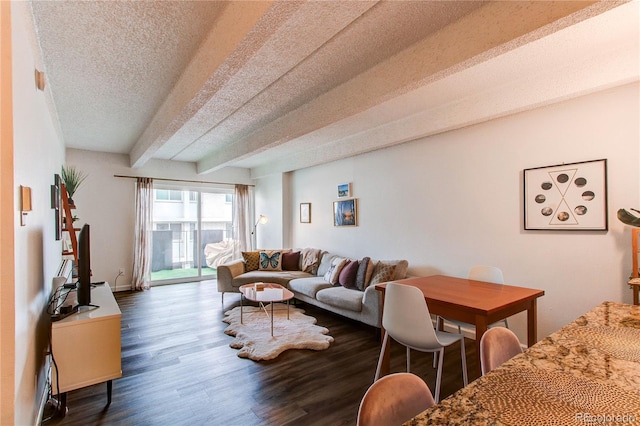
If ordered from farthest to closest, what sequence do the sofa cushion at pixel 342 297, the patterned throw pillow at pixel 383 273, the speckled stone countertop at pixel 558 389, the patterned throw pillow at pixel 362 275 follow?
1. the patterned throw pillow at pixel 362 275
2. the patterned throw pillow at pixel 383 273
3. the sofa cushion at pixel 342 297
4. the speckled stone countertop at pixel 558 389

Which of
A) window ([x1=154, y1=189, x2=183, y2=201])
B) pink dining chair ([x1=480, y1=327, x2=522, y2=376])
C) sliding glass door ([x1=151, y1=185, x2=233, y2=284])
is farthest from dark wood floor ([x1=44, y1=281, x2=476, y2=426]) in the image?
A: window ([x1=154, y1=189, x2=183, y2=201])

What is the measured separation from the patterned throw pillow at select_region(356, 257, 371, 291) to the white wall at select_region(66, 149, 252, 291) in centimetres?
457

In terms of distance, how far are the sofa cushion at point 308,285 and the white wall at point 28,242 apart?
2897mm

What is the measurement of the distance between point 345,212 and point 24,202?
410 cm

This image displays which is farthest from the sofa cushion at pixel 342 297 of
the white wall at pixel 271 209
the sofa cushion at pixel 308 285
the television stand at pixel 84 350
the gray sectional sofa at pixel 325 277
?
the white wall at pixel 271 209

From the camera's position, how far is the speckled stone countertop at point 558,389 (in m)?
0.75

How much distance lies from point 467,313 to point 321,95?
228 centimetres

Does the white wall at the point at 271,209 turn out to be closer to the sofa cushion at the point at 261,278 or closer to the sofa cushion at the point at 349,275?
the sofa cushion at the point at 261,278

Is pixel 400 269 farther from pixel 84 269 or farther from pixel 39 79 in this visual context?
pixel 39 79

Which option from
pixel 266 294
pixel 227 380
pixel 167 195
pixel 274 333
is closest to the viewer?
pixel 227 380

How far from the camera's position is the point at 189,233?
678 centimetres

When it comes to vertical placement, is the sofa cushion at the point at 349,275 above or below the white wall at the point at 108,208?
below

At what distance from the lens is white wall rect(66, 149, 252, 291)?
5559 mm

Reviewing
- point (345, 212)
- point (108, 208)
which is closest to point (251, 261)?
point (345, 212)
